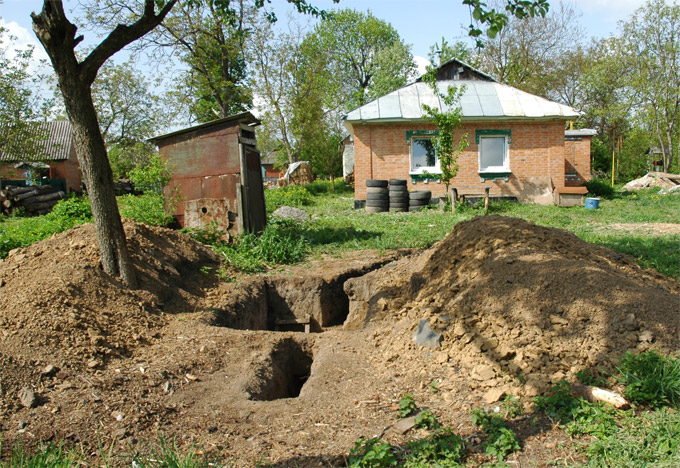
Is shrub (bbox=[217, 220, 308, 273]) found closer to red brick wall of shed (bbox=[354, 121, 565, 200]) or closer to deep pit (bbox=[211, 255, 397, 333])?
deep pit (bbox=[211, 255, 397, 333])

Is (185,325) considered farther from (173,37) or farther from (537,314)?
(173,37)

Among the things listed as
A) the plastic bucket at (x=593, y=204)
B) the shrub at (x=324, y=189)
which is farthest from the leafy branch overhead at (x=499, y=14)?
the shrub at (x=324, y=189)

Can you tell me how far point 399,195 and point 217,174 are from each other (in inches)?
275

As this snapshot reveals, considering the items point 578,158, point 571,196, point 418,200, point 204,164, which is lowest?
point 571,196

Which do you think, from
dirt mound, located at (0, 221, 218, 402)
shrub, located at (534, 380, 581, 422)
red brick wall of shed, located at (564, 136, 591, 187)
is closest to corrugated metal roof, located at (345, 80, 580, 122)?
red brick wall of shed, located at (564, 136, 591, 187)

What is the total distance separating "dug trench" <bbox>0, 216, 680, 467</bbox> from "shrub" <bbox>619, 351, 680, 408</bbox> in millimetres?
230

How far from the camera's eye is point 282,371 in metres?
5.39

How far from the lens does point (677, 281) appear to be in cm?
631

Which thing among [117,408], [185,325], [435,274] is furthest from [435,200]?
[117,408]

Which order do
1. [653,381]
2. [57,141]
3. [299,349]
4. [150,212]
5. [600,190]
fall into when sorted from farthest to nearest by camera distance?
[57,141] → [600,190] → [150,212] → [299,349] → [653,381]

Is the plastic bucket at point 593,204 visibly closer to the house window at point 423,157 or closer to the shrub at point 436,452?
the house window at point 423,157

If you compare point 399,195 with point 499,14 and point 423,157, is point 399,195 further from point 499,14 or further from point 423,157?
point 499,14

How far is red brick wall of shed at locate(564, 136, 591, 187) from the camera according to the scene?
2033cm

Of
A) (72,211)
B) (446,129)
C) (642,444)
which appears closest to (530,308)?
(642,444)
